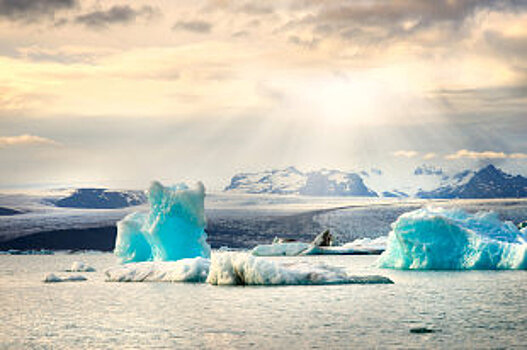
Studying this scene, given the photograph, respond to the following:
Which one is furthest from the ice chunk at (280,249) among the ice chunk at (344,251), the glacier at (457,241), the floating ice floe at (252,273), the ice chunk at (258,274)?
the ice chunk at (258,274)

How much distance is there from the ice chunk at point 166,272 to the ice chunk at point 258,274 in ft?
2.83

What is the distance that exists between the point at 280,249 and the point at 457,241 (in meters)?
21.8

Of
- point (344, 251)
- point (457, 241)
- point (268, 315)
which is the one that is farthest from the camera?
point (344, 251)

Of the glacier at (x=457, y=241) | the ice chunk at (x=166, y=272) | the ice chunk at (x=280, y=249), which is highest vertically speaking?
the glacier at (x=457, y=241)

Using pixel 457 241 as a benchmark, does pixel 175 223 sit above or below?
above

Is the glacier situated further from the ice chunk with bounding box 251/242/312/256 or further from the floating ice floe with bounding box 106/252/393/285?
the ice chunk with bounding box 251/242/312/256

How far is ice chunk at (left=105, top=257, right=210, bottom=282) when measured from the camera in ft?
71.8

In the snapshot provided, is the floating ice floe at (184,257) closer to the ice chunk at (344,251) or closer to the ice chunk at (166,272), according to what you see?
the ice chunk at (166,272)

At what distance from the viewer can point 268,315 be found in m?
14.9

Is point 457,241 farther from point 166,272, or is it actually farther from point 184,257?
point 166,272

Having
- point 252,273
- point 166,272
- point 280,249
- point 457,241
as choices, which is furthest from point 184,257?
point 280,249

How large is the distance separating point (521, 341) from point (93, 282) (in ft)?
50.9

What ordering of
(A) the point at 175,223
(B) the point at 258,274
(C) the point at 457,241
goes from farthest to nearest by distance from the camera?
(A) the point at 175,223, (C) the point at 457,241, (B) the point at 258,274

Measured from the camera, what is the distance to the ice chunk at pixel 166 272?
71.8 ft
